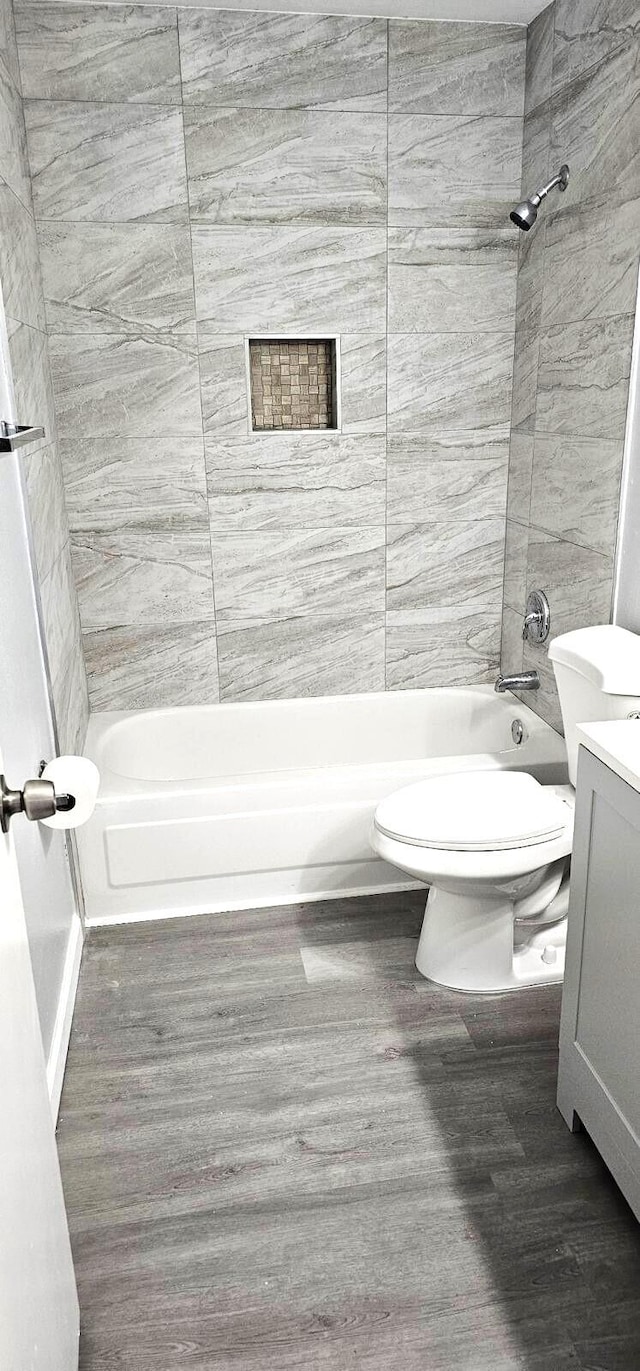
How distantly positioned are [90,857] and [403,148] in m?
2.26

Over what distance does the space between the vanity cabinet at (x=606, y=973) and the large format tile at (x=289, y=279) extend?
72.4 inches

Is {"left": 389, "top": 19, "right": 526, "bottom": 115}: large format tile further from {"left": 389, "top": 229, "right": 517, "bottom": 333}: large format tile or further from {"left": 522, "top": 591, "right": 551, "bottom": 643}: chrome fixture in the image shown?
{"left": 522, "top": 591, "right": 551, "bottom": 643}: chrome fixture

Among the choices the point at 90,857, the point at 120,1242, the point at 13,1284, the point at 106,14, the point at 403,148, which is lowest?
the point at 120,1242

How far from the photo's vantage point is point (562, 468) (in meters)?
2.72

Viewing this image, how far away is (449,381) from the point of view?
3045 millimetres

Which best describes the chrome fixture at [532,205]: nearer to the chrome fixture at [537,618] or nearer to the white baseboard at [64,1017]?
the chrome fixture at [537,618]

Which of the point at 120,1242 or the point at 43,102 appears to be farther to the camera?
the point at 43,102

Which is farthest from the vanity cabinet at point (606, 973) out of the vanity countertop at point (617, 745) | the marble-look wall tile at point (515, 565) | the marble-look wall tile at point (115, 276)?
the marble-look wall tile at point (115, 276)

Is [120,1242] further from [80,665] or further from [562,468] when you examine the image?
[562,468]

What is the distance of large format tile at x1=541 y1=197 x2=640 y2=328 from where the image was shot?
225cm

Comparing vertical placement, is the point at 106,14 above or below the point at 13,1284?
above

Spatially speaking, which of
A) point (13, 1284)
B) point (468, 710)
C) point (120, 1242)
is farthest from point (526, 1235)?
point (468, 710)

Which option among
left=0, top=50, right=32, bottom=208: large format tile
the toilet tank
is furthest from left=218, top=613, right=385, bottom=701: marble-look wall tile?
left=0, top=50, right=32, bottom=208: large format tile

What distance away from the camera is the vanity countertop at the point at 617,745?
1.49 metres
